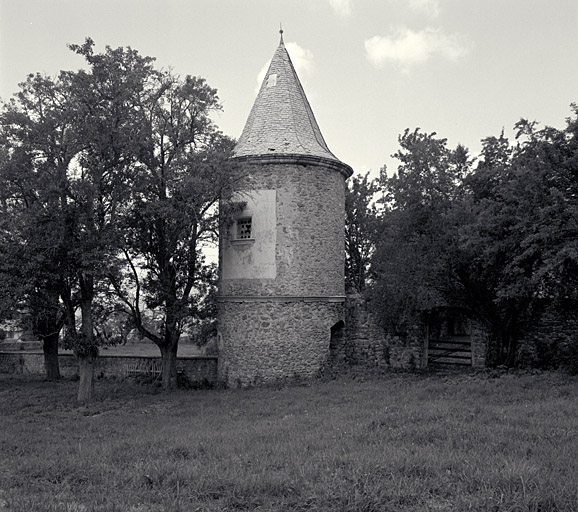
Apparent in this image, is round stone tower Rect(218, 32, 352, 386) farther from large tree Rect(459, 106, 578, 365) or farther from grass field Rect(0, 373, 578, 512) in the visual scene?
large tree Rect(459, 106, 578, 365)

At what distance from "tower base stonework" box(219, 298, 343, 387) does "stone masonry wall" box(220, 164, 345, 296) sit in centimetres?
45

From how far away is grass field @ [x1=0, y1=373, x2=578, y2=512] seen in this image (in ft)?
20.2

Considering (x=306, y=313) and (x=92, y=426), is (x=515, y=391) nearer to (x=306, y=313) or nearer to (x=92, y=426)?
(x=306, y=313)

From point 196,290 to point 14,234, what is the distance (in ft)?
19.1

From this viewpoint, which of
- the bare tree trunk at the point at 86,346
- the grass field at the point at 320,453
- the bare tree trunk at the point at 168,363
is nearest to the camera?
the grass field at the point at 320,453

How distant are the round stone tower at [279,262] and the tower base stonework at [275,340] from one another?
3 centimetres

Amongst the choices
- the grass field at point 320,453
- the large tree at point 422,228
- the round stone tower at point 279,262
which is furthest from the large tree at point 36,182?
the large tree at point 422,228

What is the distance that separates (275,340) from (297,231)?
360 centimetres

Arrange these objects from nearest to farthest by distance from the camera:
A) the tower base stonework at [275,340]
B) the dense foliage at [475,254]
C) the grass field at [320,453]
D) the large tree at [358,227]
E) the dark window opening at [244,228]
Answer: the grass field at [320,453], the dense foliage at [475,254], the tower base stonework at [275,340], the dark window opening at [244,228], the large tree at [358,227]

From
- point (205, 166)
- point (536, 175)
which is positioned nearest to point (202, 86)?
point (205, 166)

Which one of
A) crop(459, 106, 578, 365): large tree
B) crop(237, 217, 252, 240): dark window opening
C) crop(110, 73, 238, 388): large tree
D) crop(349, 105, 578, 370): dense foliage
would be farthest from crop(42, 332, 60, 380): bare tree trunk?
crop(459, 106, 578, 365): large tree

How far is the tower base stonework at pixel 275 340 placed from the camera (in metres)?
17.9

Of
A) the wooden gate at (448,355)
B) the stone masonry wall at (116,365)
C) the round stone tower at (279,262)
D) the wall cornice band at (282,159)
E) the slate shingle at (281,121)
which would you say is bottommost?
the stone masonry wall at (116,365)

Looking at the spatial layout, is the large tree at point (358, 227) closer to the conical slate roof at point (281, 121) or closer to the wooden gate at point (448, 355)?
the wooden gate at point (448, 355)
